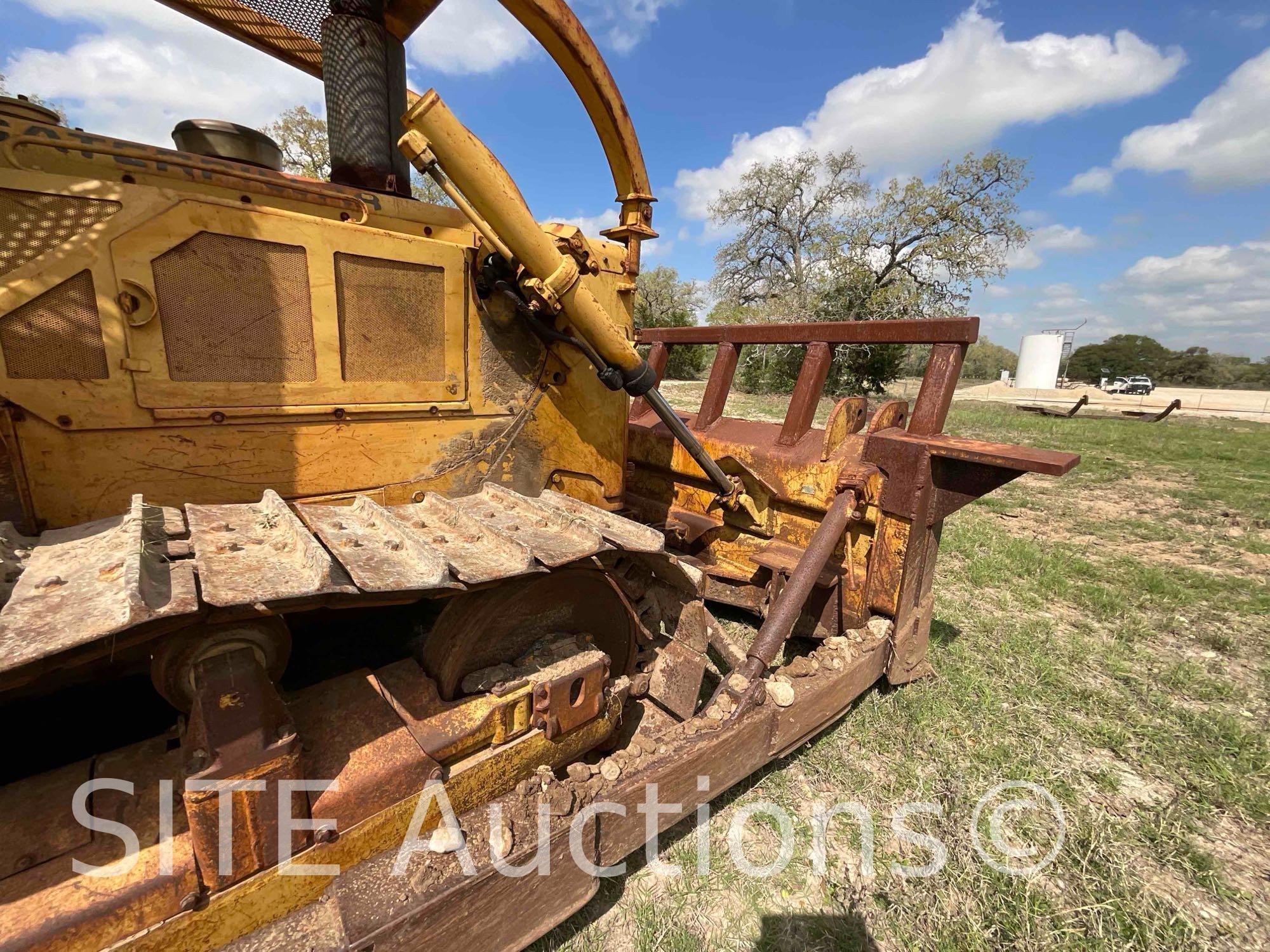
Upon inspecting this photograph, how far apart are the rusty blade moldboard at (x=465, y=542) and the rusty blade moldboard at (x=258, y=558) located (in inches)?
11.5

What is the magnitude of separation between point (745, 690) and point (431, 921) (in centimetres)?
123

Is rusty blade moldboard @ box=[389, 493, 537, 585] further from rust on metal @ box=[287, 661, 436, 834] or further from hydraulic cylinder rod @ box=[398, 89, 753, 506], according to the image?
hydraulic cylinder rod @ box=[398, 89, 753, 506]

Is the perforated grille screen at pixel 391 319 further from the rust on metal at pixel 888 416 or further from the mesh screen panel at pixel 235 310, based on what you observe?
the rust on metal at pixel 888 416

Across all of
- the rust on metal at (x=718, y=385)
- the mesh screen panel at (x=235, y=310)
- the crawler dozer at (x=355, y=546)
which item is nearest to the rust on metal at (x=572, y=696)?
the crawler dozer at (x=355, y=546)

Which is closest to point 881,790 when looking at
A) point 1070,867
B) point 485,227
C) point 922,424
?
point 1070,867

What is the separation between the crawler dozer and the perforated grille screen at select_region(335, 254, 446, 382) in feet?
0.03

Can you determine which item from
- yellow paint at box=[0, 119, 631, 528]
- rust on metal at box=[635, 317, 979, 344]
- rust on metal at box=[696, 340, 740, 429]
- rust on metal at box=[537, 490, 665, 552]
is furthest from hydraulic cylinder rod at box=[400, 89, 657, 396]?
rust on metal at box=[696, 340, 740, 429]

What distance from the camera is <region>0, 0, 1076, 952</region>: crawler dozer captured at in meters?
1.22

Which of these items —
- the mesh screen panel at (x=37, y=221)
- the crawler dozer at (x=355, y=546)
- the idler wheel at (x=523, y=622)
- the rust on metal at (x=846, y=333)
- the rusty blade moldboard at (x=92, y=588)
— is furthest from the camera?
the rust on metal at (x=846, y=333)

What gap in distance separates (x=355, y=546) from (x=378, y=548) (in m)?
0.06

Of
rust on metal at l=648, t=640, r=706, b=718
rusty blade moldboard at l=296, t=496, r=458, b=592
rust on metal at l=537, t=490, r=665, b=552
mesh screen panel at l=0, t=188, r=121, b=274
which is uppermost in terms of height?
mesh screen panel at l=0, t=188, r=121, b=274

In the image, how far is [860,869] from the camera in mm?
2100

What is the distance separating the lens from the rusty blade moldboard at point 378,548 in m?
1.28

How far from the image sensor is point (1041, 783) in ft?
8.07
